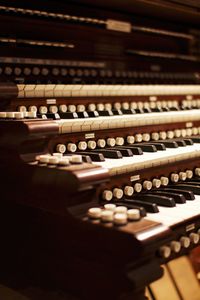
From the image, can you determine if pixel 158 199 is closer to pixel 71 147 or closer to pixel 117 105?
pixel 71 147

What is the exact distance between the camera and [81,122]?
212 cm

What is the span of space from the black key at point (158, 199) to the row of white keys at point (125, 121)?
419 mm

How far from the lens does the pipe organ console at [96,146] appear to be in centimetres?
163

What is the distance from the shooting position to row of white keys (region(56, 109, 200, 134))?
2080 mm

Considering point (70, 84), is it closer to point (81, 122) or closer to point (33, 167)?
point (81, 122)

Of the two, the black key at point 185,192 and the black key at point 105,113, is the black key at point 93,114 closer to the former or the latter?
the black key at point 105,113

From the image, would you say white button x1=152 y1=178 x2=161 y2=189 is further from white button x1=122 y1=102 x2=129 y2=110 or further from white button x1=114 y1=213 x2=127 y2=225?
white button x1=114 y1=213 x2=127 y2=225

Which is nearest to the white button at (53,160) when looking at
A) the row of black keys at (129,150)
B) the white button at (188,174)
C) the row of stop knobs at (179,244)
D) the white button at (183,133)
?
the row of black keys at (129,150)

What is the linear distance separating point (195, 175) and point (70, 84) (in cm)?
91

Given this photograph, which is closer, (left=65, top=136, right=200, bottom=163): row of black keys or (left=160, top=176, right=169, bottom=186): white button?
(left=65, top=136, right=200, bottom=163): row of black keys

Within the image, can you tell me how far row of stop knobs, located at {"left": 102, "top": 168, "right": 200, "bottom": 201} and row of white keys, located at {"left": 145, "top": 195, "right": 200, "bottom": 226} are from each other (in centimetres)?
20

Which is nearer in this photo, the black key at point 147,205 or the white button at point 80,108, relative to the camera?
the black key at point 147,205

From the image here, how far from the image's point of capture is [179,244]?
1.89 m

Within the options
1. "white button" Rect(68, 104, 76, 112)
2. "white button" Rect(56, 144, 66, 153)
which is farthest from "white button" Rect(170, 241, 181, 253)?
"white button" Rect(68, 104, 76, 112)
